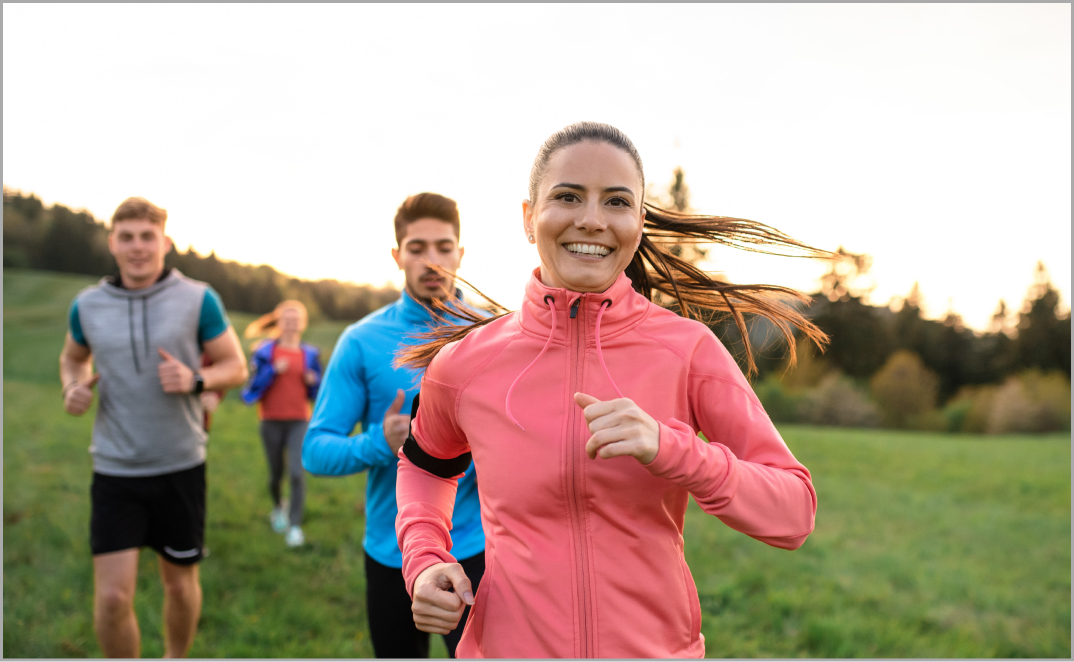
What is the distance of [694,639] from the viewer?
67.7 inches

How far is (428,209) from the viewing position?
3201 millimetres

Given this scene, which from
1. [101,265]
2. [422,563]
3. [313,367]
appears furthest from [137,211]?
[101,265]

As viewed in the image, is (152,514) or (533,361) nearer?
(533,361)

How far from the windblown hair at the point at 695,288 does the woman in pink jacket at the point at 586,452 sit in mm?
375

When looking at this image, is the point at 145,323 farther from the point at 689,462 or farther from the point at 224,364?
the point at 689,462

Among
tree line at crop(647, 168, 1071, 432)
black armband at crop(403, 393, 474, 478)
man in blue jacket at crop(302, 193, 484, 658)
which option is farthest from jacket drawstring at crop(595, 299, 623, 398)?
tree line at crop(647, 168, 1071, 432)

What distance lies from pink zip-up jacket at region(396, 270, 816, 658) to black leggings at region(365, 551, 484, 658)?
115 centimetres

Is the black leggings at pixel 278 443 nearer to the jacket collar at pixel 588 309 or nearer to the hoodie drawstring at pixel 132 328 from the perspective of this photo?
the hoodie drawstring at pixel 132 328

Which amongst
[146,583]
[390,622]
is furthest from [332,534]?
[390,622]

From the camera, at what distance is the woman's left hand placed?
1359 millimetres

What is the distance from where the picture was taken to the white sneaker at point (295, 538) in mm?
6512

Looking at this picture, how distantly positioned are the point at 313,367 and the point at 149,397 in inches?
151

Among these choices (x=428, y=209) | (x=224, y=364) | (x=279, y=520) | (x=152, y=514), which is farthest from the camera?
(x=279, y=520)

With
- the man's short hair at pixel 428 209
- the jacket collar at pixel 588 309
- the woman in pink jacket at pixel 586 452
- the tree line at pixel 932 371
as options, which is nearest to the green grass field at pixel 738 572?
the man's short hair at pixel 428 209
